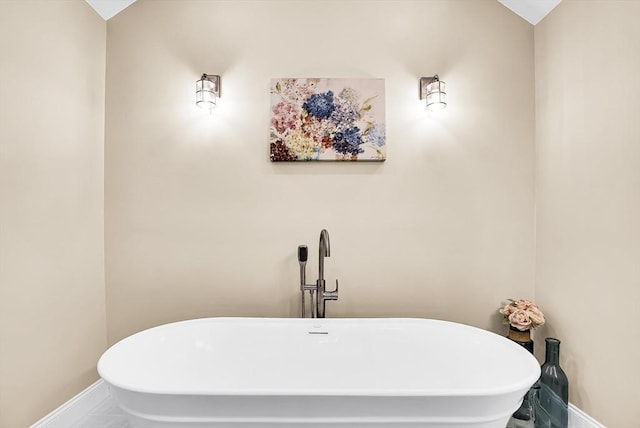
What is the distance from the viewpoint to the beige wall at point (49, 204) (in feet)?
4.27

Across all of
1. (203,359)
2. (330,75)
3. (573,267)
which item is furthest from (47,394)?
(573,267)

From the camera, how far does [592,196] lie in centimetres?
146

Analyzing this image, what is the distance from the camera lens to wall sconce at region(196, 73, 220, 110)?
1761mm

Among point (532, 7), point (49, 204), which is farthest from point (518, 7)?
point (49, 204)

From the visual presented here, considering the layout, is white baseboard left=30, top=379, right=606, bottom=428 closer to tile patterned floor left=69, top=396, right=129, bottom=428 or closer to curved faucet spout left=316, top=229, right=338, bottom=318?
tile patterned floor left=69, top=396, right=129, bottom=428

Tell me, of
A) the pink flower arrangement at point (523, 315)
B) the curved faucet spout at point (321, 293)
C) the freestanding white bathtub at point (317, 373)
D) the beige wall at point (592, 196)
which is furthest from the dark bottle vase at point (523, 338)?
the curved faucet spout at point (321, 293)

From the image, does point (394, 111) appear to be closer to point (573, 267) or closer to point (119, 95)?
point (573, 267)

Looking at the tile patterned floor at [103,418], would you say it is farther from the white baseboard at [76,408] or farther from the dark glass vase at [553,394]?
the dark glass vase at [553,394]

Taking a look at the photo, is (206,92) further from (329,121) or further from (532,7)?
(532,7)

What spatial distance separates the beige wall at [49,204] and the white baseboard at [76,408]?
36 mm

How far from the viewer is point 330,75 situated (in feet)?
6.11

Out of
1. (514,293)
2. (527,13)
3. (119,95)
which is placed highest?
(527,13)

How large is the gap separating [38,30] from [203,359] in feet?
5.83

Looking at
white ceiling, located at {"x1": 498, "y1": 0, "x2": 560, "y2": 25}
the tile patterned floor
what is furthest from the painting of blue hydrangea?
the tile patterned floor
